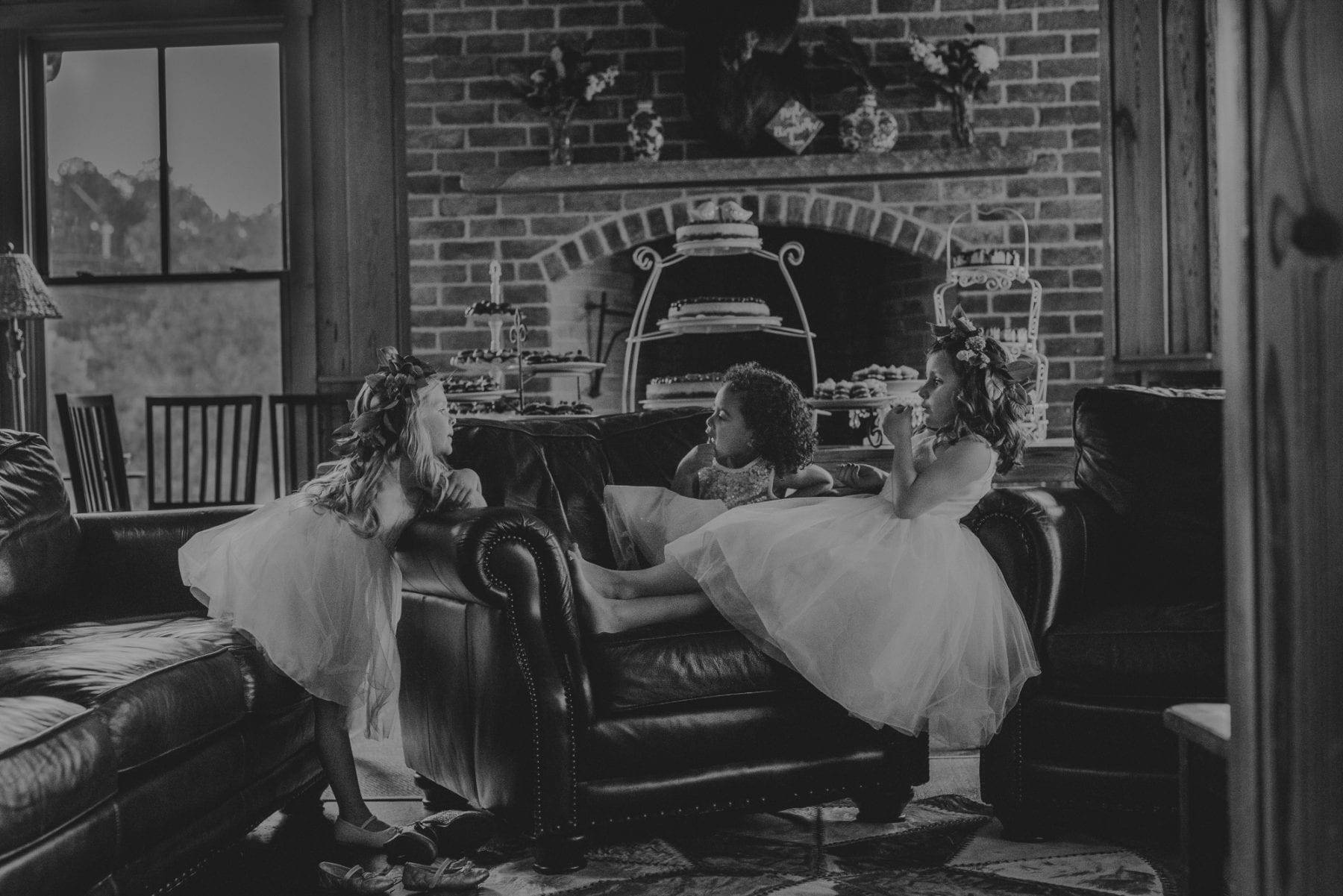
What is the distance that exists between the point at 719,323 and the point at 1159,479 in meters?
2.01

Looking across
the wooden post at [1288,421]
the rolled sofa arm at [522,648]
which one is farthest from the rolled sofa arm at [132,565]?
the wooden post at [1288,421]

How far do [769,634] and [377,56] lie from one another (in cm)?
397

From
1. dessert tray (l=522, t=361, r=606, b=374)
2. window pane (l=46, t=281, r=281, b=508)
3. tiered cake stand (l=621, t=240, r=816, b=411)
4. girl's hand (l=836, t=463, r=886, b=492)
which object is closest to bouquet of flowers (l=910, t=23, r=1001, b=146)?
tiered cake stand (l=621, t=240, r=816, b=411)

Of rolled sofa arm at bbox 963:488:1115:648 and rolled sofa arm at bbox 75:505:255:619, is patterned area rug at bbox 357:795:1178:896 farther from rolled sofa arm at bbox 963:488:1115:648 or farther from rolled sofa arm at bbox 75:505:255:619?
rolled sofa arm at bbox 75:505:255:619

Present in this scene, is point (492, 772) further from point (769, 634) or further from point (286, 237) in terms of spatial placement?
point (286, 237)

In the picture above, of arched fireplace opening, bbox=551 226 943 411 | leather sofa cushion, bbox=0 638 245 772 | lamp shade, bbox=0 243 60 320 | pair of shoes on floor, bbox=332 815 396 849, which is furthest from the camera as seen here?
arched fireplace opening, bbox=551 226 943 411

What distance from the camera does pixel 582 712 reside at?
7.77ft

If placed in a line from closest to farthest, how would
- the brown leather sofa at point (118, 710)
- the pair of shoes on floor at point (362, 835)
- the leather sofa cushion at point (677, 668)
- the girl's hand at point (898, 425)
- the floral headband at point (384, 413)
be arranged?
the brown leather sofa at point (118, 710) → the leather sofa cushion at point (677, 668) → the pair of shoes on floor at point (362, 835) → the floral headband at point (384, 413) → the girl's hand at point (898, 425)

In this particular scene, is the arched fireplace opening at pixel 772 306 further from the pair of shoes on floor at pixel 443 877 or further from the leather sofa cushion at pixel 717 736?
the pair of shoes on floor at pixel 443 877

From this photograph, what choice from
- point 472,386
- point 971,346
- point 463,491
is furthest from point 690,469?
point 472,386

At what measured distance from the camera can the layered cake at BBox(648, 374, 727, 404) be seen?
4.54 m

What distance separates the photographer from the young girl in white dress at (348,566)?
2502 mm

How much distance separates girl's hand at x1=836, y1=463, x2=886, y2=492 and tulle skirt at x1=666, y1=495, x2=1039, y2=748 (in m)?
0.45

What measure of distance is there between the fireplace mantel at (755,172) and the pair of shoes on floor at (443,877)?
11.3 feet
